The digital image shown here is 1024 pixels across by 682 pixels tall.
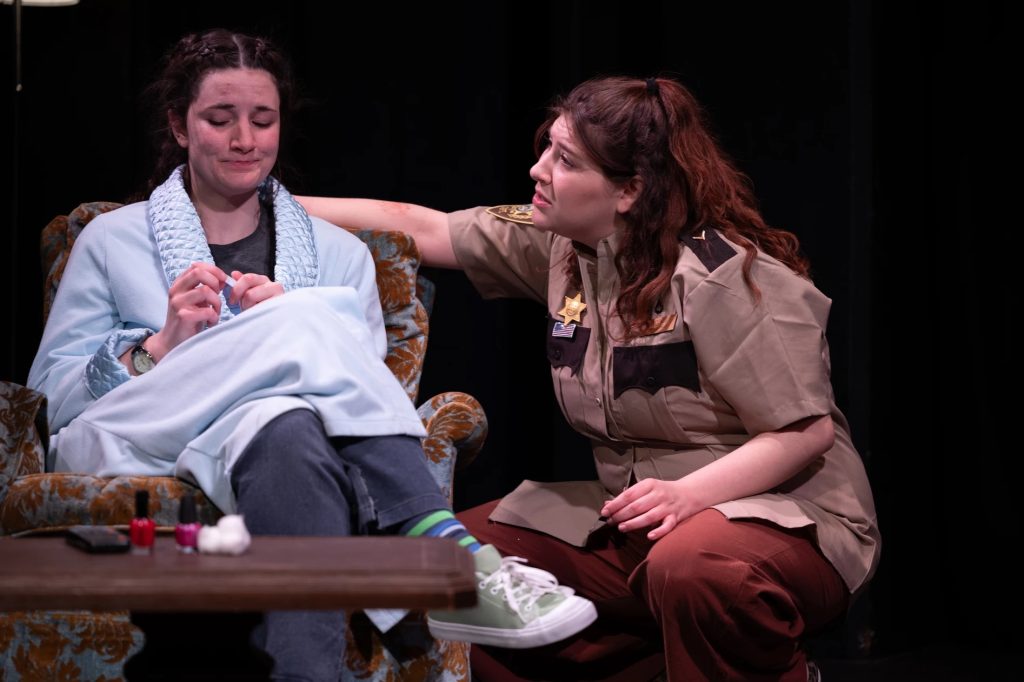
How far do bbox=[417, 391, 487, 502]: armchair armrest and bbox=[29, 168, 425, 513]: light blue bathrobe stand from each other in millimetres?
195

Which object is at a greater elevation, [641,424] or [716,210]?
[716,210]

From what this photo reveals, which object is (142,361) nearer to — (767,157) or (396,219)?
(396,219)

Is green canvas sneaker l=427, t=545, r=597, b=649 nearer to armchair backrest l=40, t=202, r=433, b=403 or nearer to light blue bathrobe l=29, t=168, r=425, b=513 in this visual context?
light blue bathrobe l=29, t=168, r=425, b=513

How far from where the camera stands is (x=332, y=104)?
3531mm

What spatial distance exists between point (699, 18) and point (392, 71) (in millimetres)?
823

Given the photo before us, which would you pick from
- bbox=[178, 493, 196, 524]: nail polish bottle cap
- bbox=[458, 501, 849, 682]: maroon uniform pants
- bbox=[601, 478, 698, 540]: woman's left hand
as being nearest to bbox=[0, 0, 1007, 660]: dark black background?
bbox=[458, 501, 849, 682]: maroon uniform pants

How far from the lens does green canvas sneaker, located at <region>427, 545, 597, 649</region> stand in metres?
1.88

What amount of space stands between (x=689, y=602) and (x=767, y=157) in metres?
1.62

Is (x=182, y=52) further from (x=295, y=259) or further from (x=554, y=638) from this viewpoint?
(x=554, y=638)

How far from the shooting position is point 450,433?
2.55 m

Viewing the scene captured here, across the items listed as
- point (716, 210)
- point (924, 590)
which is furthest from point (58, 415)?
point (924, 590)

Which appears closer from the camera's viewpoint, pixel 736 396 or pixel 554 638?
pixel 554 638

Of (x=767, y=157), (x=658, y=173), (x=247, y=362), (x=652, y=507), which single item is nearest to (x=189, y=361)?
(x=247, y=362)

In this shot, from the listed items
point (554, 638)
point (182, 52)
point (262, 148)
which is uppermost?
point (182, 52)
